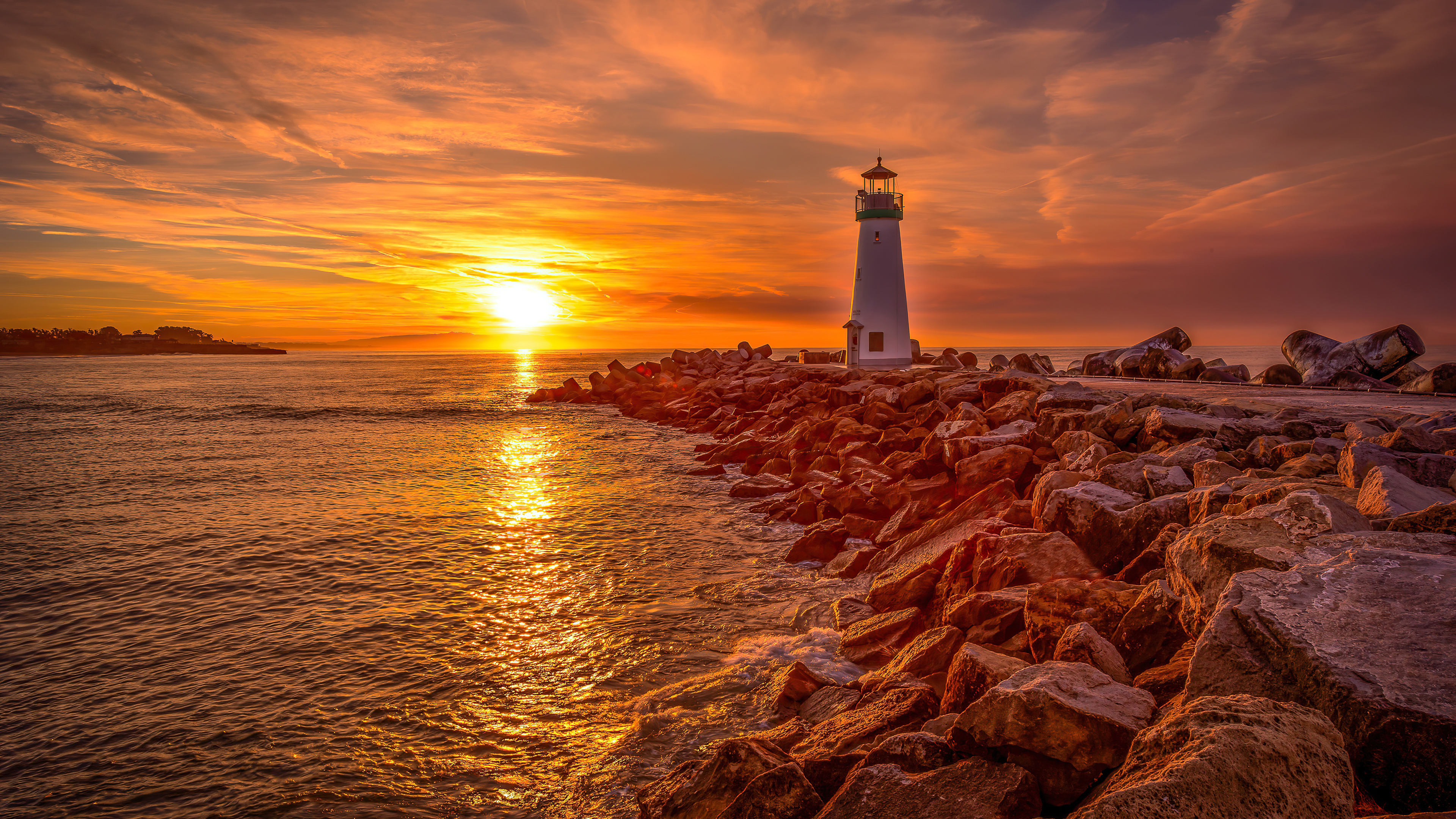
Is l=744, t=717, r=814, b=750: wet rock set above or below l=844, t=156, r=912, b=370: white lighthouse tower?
below

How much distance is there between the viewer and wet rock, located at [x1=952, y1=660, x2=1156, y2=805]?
3.26 meters

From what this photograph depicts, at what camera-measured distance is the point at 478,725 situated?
6180 millimetres

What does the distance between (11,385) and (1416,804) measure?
98.0 meters

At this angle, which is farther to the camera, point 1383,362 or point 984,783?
point 1383,362

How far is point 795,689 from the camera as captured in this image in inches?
236

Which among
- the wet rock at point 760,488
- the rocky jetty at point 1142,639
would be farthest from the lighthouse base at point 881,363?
the rocky jetty at point 1142,639

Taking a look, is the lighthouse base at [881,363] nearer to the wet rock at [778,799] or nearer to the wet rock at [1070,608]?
the wet rock at [1070,608]

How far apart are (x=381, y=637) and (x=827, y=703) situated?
5649mm

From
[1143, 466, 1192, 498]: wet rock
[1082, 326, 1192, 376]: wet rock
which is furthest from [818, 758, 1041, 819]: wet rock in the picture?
[1082, 326, 1192, 376]: wet rock

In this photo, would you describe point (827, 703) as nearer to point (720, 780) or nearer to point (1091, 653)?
point (720, 780)

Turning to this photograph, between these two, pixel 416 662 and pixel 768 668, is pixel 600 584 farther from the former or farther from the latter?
pixel 768 668

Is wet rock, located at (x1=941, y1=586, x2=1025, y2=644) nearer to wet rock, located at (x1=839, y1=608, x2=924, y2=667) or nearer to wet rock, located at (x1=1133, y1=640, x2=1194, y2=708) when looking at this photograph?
wet rock, located at (x1=839, y1=608, x2=924, y2=667)

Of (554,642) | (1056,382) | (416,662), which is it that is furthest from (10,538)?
(1056,382)

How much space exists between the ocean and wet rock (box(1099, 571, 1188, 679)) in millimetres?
2933
